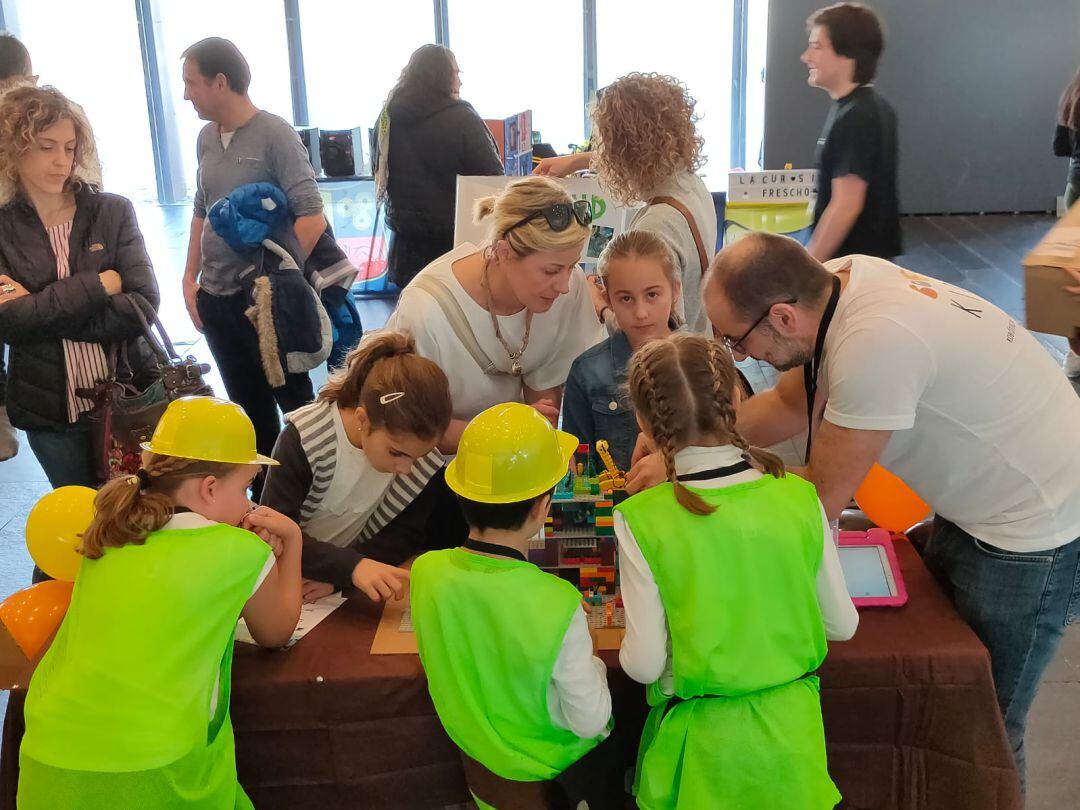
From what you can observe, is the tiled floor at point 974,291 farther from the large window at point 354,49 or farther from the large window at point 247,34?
the large window at point 354,49

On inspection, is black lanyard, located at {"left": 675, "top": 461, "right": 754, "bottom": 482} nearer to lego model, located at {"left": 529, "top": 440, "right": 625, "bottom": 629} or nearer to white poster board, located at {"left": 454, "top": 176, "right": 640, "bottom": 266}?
lego model, located at {"left": 529, "top": 440, "right": 625, "bottom": 629}

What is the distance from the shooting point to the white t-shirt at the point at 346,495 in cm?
197

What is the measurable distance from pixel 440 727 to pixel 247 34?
992cm

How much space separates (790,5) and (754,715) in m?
8.62

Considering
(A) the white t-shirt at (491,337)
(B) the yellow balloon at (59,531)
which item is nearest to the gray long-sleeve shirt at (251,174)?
(A) the white t-shirt at (491,337)

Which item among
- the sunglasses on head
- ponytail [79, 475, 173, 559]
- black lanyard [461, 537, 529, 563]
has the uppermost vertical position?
the sunglasses on head

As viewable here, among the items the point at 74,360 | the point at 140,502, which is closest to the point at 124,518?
the point at 140,502

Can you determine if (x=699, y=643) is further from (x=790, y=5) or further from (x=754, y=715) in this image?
(x=790, y=5)

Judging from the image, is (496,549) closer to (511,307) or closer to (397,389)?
(397,389)

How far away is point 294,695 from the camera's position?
179 cm

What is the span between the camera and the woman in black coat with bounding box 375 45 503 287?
13.0 feet

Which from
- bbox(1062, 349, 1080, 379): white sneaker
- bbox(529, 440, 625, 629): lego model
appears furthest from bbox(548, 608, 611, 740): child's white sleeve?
bbox(1062, 349, 1080, 379): white sneaker

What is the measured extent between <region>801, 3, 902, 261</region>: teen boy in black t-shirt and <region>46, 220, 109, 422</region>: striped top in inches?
89.6

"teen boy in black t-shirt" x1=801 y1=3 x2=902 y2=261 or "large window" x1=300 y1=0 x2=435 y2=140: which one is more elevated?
"large window" x1=300 y1=0 x2=435 y2=140
